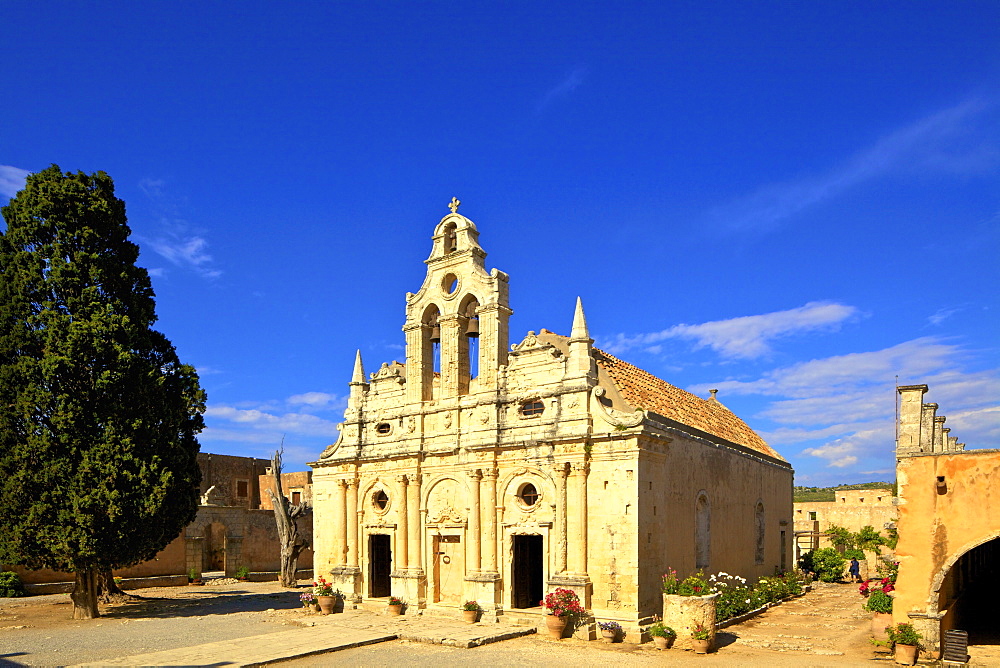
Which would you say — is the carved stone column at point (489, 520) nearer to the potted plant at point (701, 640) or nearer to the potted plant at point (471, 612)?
the potted plant at point (471, 612)

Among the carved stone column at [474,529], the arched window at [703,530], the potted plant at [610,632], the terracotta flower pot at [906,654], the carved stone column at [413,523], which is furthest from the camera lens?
the carved stone column at [413,523]

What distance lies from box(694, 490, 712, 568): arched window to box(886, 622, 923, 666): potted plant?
6914 millimetres

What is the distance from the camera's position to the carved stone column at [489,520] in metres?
20.8

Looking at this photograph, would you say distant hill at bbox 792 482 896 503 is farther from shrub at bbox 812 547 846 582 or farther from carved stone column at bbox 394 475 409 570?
carved stone column at bbox 394 475 409 570

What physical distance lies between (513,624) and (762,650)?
6.28 m

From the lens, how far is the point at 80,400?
854 inches

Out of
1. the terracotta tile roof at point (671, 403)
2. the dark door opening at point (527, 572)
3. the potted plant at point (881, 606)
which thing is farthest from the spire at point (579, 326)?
the potted plant at point (881, 606)

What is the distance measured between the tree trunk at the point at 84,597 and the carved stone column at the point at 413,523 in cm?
949

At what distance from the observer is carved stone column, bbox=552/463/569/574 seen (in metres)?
19.3

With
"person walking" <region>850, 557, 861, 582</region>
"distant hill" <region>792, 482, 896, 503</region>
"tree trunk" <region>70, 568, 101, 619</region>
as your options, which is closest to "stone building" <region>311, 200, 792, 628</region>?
"tree trunk" <region>70, 568, 101, 619</region>

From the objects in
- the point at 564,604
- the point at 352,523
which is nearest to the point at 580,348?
the point at 564,604

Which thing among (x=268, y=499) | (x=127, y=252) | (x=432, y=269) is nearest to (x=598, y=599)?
(x=432, y=269)

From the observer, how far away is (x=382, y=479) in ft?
79.3

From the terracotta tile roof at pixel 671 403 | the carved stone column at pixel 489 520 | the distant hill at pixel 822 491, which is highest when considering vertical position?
the terracotta tile roof at pixel 671 403
